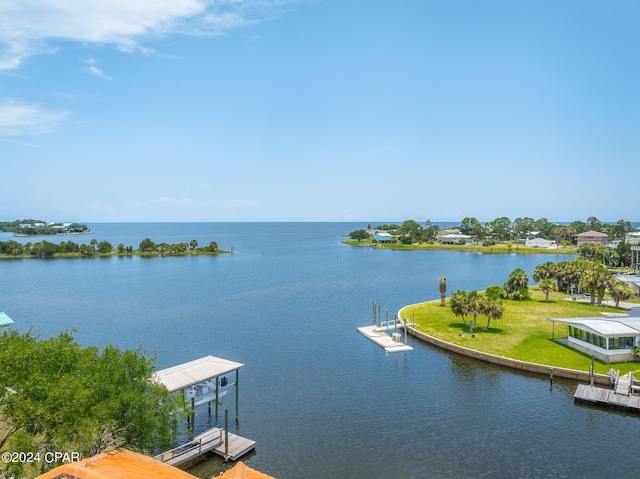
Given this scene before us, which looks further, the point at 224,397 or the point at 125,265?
the point at 125,265

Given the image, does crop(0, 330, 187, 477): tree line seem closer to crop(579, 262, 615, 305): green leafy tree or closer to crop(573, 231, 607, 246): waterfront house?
crop(579, 262, 615, 305): green leafy tree

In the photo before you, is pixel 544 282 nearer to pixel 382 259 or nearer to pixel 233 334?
pixel 233 334

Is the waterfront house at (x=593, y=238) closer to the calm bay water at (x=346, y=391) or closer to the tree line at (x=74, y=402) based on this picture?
the calm bay water at (x=346, y=391)

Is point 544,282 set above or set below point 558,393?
above

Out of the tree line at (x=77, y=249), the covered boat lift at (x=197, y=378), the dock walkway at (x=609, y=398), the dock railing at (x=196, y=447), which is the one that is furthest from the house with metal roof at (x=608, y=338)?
the tree line at (x=77, y=249)

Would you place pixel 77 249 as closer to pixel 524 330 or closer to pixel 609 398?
pixel 524 330

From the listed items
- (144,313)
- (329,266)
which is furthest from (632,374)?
(329,266)

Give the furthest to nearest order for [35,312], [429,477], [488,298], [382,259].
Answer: [382,259], [35,312], [488,298], [429,477]
